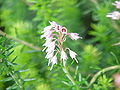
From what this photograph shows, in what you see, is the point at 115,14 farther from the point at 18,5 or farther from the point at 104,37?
the point at 18,5

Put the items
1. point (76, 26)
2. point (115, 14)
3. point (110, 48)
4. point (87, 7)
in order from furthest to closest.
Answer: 1. point (87, 7)
2. point (76, 26)
3. point (110, 48)
4. point (115, 14)

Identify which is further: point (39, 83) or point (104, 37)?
point (104, 37)

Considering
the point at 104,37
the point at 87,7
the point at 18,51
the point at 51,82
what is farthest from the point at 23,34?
the point at 87,7

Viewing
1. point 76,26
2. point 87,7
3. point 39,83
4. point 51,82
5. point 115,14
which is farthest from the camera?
point 87,7

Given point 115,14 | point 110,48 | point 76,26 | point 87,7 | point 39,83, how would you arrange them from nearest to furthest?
point 115,14, point 39,83, point 110,48, point 76,26, point 87,7

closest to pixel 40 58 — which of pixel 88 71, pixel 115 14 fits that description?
pixel 88 71

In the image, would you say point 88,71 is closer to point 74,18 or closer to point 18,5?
point 74,18

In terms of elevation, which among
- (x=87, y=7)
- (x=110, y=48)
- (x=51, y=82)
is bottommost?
(x=51, y=82)

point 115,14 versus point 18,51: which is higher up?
point 115,14

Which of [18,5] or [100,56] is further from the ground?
[18,5]
